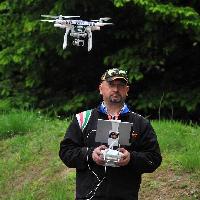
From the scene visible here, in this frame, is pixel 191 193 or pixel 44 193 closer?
pixel 191 193

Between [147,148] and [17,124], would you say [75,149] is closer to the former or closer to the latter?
[147,148]

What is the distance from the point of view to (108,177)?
4469mm

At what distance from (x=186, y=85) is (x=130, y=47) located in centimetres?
126

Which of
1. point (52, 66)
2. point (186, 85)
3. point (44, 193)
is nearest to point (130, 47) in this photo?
point (186, 85)

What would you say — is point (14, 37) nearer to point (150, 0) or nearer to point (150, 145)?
point (150, 0)

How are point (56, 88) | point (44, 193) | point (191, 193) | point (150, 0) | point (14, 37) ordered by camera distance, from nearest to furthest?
point (191, 193)
point (44, 193)
point (150, 0)
point (14, 37)
point (56, 88)

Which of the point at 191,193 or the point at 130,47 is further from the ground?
the point at 130,47

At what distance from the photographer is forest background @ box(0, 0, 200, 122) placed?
10.1 m

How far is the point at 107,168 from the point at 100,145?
0.60ft

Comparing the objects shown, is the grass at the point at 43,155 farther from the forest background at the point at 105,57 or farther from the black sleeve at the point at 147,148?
the black sleeve at the point at 147,148

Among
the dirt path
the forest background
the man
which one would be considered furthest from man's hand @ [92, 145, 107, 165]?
the forest background

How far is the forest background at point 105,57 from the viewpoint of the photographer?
10062 millimetres

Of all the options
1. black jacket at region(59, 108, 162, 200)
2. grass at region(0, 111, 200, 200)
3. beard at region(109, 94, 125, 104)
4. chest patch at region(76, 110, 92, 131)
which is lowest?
grass at region(0, 111, 200, 200)

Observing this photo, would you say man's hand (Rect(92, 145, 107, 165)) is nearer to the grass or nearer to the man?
the man
